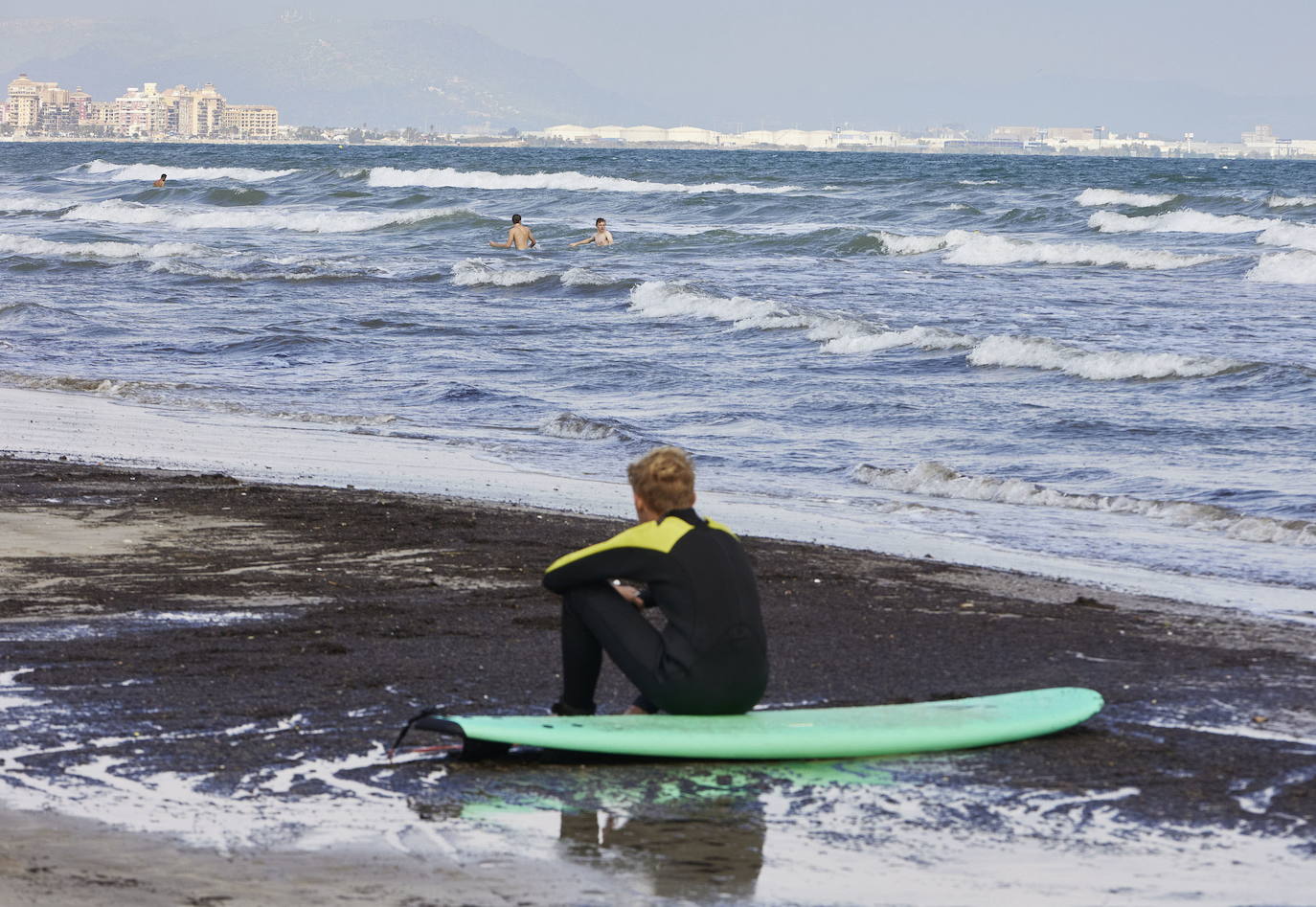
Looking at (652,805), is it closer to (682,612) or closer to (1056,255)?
(682,612)

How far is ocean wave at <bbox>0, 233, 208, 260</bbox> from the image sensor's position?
3120cm

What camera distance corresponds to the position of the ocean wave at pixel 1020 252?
29625 millimetres

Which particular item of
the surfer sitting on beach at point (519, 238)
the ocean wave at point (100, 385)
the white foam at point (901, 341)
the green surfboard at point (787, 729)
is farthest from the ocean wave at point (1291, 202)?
the green surfboard at point (787, 729)

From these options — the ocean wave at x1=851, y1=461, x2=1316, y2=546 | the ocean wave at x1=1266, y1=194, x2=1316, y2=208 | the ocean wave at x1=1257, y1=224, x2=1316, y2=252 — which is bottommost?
the ocean wave at x1=851, y1=461, x2=1316, y2=546

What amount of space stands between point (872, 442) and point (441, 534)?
4.94 m

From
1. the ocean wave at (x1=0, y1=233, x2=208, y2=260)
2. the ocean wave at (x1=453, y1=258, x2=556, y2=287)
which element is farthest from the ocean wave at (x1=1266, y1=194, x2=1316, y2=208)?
the ocean wave at (x1=0, y1=233, x2=208, y2=260)

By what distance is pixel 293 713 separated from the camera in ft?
17.0

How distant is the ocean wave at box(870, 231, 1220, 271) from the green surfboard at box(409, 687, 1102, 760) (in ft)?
83.4

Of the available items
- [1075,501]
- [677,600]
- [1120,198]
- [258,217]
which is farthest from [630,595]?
[1120,198]

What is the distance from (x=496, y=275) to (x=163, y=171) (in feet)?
159

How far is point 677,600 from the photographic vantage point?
196 inches

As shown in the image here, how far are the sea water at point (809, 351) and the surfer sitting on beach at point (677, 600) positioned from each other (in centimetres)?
417

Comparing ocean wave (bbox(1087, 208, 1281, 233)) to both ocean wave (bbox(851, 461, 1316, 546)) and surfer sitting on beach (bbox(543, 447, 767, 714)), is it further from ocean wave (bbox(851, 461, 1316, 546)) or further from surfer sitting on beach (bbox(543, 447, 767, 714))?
surfer sitting on beach (bbox(543, 447, 767, 714))

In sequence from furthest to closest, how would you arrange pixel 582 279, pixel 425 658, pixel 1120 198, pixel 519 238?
1. pixel 1120 198
2. pixel 519 238
3. pixel 582 279
4. pixel 425 658
